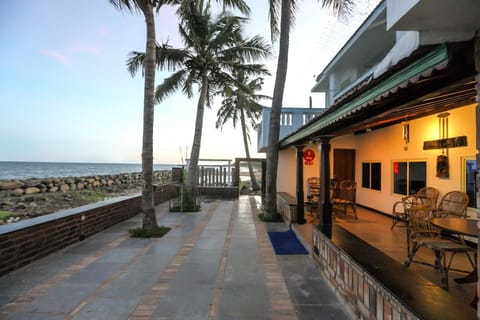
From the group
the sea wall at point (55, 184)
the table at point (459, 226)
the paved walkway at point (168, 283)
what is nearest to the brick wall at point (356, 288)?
the paved walkway at point (168, 283)

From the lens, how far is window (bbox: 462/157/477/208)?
14.5 ft

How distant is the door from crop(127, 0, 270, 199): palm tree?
452cm

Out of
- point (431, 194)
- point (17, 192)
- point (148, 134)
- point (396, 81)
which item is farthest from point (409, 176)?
point (17, 192)

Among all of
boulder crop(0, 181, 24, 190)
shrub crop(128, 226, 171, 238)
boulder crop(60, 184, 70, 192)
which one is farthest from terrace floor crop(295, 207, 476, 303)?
boulder crop(0, 181, 24, 190)

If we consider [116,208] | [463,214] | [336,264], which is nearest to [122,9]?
[116,208]

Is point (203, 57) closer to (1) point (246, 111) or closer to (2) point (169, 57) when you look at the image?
(2) point (169, 57)

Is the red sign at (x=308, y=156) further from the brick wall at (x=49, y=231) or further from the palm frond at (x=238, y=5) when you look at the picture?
the brick wall at (x=49, y=231)

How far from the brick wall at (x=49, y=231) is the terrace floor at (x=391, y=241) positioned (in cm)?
496

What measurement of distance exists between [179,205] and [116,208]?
2.76 meters

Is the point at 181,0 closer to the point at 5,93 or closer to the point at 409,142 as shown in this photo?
the point at 409,142

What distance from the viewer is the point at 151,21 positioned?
6.05 meters

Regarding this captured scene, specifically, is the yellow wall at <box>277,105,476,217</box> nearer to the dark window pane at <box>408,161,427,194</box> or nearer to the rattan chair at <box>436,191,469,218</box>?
the dark window pane at <box>408,161,427,194</box>

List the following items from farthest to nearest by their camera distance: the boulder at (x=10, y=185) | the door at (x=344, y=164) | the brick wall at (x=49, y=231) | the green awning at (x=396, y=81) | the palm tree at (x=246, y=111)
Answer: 1. the palm tree at (x=246, y=111)
2. the boulder at (x=10, y=185)
3. the door at (x=344, y=164)
4. the brick wall at (x=49, y=231)
5. the green awning at (x=396, y=81)

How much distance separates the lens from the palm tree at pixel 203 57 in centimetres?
900
